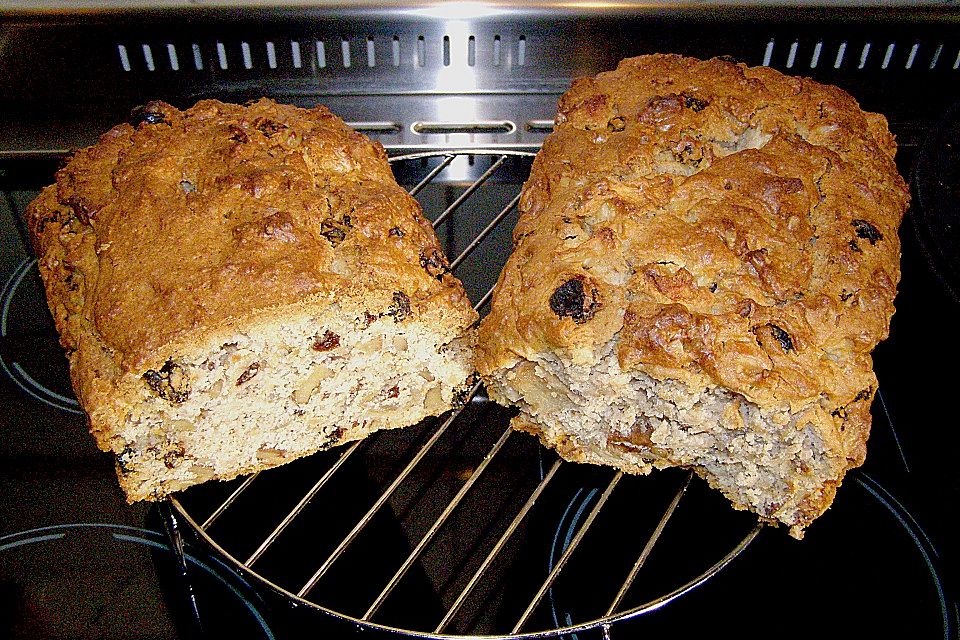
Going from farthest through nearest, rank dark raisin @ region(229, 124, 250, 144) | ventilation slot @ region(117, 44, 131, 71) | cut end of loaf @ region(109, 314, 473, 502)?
ventilation slot @ region(117, 44, 131, 71) → dark raisin @ region(229, 124, 250, 144) → cut end of loaf @ region(109, 314, 473, 502)

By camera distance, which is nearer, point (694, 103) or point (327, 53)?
point (694, 103)

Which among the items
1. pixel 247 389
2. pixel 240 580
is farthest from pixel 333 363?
pixel 240 580

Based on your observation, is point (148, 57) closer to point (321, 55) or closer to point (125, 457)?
point (321, 55)

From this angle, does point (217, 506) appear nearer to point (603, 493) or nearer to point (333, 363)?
point (333, 363)

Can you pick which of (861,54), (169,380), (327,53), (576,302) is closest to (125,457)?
(169,380)

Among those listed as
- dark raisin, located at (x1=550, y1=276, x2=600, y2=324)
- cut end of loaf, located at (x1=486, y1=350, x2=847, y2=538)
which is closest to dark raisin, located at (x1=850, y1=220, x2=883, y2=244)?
cut end of loaf, located at (x1=486, y1=350, x2=847, y2=538)

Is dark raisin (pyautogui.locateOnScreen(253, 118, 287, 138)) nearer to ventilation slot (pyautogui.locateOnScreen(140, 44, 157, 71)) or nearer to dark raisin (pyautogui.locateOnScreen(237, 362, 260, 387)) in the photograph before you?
dark raisin (pyautogui.locateOnScreen(237, 362, 260, 387))
